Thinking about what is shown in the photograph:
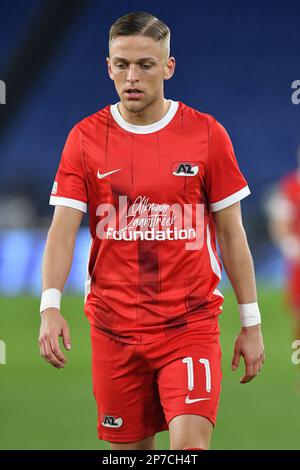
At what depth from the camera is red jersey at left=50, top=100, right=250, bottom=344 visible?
157 inches

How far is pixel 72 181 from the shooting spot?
13.2 ft

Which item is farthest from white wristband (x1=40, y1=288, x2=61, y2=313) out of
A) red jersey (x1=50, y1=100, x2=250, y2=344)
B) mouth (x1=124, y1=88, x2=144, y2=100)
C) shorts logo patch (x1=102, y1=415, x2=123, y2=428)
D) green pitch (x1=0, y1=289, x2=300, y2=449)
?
green pitch (x1=0, y1=289, x2=300, y2=449)

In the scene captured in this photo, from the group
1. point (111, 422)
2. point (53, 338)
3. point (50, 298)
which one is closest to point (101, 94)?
point (111, 422)

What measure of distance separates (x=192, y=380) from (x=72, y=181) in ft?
2.89

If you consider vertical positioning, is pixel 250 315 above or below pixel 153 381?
above

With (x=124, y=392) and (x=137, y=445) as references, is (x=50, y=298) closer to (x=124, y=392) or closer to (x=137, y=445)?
(x=124, y=392)

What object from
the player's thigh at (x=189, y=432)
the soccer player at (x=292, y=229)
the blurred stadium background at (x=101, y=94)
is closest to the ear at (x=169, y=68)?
the player's thigh at (x=189, y=432)

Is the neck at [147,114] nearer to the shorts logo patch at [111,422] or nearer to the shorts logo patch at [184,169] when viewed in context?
the shorts logo patch at [184,169]

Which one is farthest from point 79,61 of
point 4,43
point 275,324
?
point 275,324

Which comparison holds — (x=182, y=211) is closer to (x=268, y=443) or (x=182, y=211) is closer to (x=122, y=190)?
(x=122, y=190)

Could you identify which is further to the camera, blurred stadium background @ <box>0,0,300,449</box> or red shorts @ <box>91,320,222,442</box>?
blurred stadium background @ <box>0,0,300,449</box>

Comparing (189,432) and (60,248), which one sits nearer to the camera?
(189,432)

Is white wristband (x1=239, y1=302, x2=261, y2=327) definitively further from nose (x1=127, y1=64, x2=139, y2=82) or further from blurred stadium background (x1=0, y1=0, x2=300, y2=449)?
blurred stadium background (x1=0, y1=0, x2=300, y2=449)

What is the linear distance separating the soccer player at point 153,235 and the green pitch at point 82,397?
2710 mm
